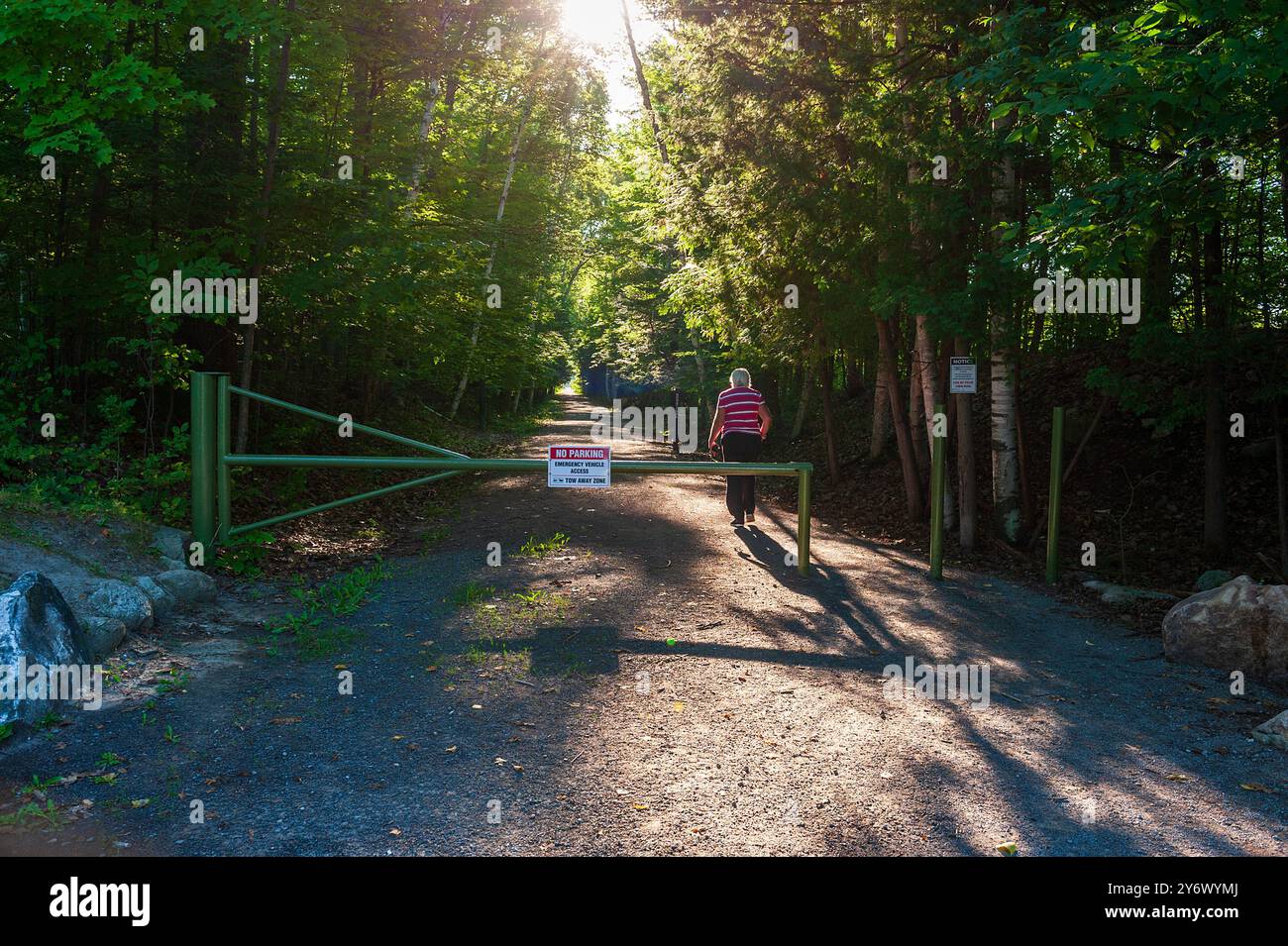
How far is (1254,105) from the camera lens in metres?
5.97

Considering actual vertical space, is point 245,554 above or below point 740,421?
below

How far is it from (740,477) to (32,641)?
25.2 ft

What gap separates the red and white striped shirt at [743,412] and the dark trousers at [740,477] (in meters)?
0.07

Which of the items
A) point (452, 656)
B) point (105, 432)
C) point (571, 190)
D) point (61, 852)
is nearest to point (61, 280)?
point (105, 432)

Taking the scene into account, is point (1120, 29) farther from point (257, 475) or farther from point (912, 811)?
point (257, 475)

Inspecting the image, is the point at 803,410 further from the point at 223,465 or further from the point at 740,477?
the point at 223,465

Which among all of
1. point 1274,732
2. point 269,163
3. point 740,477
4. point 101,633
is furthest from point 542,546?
point 1274,732

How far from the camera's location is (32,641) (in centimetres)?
468

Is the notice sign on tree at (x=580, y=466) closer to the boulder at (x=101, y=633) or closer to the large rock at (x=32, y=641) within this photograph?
the boulder at (x=101, y=633)

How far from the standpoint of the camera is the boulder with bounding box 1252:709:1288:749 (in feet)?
15.9

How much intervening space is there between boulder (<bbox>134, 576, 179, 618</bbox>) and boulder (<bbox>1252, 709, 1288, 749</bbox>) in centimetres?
681

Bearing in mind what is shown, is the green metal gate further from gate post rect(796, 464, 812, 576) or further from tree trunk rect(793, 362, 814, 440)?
tree trunk rect(793, 362, 814, 440)

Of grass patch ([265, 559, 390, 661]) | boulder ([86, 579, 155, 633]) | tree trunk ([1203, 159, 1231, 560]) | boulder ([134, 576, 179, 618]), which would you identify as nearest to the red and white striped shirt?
grass patch ([265, 559, 390, 661])

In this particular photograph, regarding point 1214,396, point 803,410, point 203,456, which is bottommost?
point 203,456
